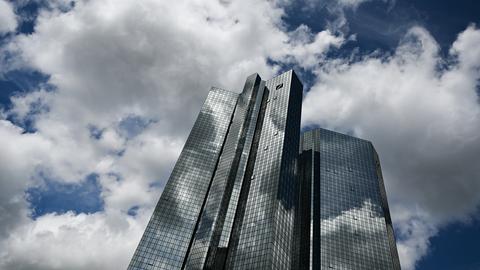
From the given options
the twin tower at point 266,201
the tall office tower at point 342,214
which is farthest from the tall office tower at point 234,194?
the tall office tower at point 342,214

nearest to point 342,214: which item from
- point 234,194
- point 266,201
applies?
point 234,194

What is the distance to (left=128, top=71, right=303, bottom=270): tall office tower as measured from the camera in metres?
114

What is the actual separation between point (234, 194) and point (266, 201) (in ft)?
81.1

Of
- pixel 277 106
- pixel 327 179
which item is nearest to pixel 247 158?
pixel 277 106

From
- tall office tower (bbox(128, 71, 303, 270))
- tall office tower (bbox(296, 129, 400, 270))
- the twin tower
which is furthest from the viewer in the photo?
tall office tower (bbox(296, 129, 400, 270))

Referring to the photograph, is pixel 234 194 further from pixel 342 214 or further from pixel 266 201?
pixel 342 214

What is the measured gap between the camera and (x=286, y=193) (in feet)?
420

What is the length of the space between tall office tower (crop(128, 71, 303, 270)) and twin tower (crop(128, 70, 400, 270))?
0.43m

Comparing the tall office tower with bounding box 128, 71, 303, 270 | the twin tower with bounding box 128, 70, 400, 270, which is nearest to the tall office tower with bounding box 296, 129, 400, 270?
the twin tower with bounding box 128, 70, 400, 270

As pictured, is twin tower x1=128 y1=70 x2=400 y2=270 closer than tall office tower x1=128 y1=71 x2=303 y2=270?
No

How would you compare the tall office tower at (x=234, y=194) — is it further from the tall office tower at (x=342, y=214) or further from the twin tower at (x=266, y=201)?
the tall office tower at (x=342, y=214)

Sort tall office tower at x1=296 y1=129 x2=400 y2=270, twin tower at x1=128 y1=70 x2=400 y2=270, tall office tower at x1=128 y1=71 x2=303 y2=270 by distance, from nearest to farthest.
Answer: tall office tower at x1=128 y1=71 x2=303 y2=270 → twin tower at x1=128 y1=70 x2=400 y2=270 → tall office tower at x1=296 y1=129 x2=400 y2=270

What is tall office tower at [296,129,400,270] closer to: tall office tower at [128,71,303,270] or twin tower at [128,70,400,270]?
twin tower at [128,70,400,270]

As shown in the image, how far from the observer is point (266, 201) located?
12231cm
